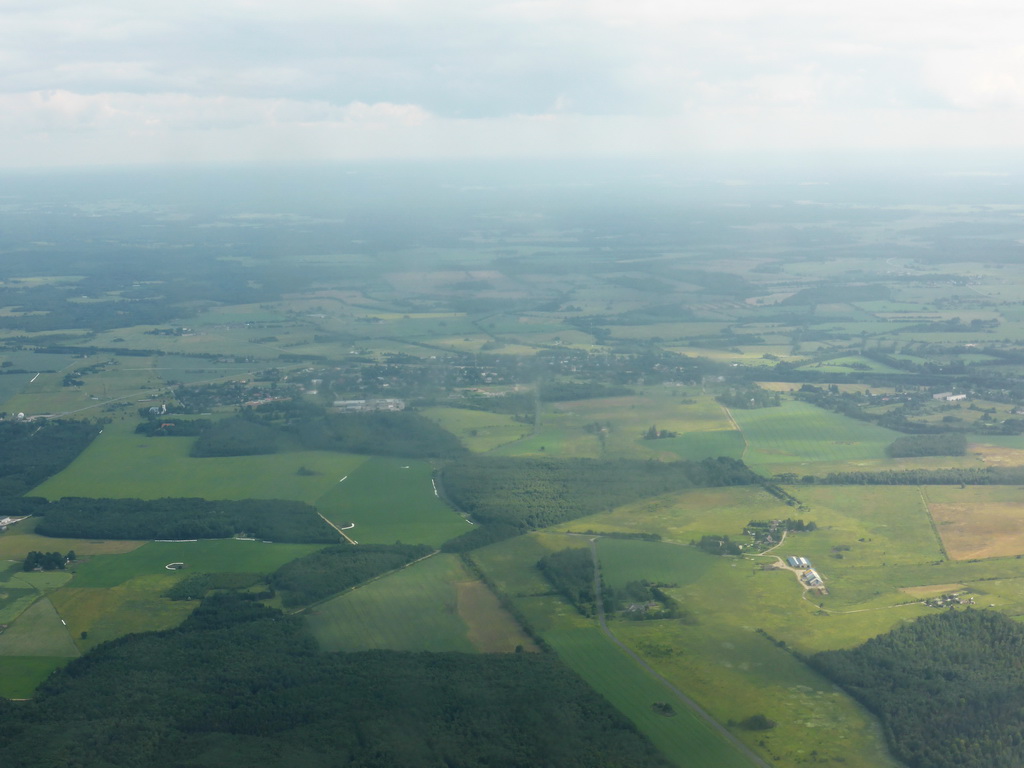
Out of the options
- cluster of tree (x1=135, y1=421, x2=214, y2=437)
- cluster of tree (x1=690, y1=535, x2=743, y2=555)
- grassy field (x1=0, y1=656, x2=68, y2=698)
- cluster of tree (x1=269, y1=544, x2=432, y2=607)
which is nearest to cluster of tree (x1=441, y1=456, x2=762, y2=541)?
cluster of tree (x1=269, y1=544, x2=432, y2=607)

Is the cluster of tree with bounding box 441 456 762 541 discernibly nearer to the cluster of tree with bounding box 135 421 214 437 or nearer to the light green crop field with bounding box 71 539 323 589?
the light green crop field with bounding box 71 539 323 589

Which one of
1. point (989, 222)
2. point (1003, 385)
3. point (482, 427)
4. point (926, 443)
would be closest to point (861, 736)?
point (926, 443)

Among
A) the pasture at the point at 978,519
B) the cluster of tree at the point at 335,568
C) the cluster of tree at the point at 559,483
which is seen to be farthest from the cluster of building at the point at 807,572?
the cluster of tree at the point at 335,568

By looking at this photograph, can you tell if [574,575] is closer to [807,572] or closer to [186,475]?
[807,572]

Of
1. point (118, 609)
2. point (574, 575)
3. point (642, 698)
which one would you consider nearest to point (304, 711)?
point (642, 698)

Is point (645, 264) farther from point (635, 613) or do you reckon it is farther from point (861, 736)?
point (861, 736)

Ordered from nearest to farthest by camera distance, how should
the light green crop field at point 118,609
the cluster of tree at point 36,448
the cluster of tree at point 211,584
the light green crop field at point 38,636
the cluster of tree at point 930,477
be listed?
the light green crop field at point 38,636
the light green crop field at point 118,609
the cluster of tree at point 211,584
the cluster of tree at point 930,477
the cluster of tree at point 36,448

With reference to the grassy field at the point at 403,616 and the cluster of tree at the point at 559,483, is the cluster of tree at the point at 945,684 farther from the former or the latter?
the cluster of tree at the point at 559,483
